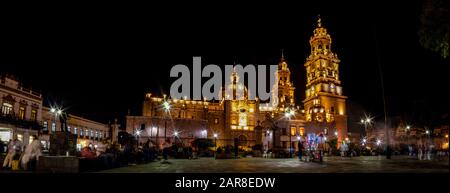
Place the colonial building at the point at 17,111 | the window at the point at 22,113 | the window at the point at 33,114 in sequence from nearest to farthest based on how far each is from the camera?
the colonial building at the point at 17,111 → the window at the point at 22,113 → the window at the point at 33,114

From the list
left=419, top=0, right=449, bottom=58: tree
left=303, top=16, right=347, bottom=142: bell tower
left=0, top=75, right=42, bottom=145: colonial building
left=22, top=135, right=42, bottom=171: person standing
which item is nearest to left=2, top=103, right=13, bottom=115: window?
left=0, top=75, right=42, bottom=145: colonial building

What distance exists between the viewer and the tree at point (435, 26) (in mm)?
9312

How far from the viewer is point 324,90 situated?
79.2 meters

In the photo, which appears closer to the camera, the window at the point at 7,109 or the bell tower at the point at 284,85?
the window at the point at 7,109

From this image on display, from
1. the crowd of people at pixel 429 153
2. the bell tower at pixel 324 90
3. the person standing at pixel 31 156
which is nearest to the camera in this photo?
the person standing at pixel 31 156

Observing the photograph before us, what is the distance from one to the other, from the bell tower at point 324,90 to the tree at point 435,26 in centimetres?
6562

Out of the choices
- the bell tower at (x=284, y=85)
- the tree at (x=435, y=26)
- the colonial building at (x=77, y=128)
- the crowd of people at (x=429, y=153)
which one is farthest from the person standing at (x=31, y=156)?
the bell tower at (x=284, y=85)

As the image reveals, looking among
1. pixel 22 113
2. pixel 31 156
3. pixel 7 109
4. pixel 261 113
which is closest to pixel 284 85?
pixel 261 113

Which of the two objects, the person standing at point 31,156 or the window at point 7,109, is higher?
the window at point 7,109

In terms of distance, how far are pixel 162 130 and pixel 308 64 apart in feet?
138

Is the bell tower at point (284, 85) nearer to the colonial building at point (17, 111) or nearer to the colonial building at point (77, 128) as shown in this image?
the colonial building at point (77, 128)

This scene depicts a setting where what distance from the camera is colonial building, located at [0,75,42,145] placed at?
34656 mm

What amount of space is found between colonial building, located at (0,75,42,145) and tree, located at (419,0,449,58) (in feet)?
122
